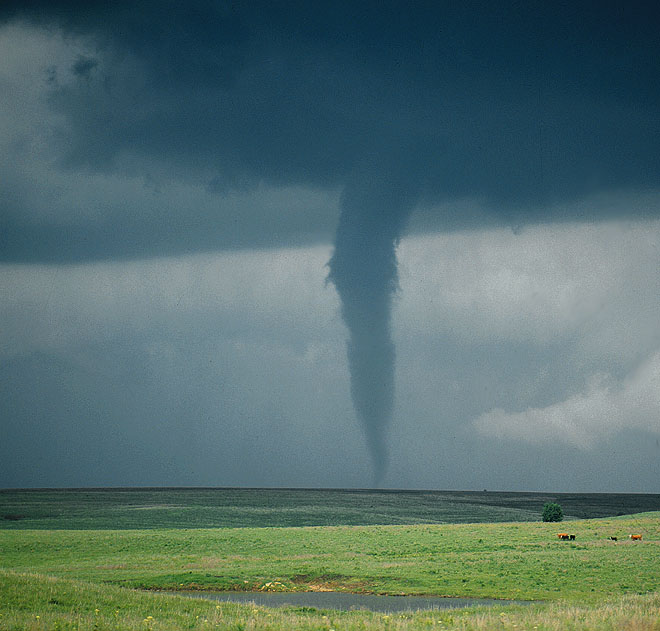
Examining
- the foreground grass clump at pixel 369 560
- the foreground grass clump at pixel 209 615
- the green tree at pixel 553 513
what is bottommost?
the green tree at pixel 553 513

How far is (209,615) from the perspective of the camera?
27.2 m

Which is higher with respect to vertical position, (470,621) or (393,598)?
(470,621)

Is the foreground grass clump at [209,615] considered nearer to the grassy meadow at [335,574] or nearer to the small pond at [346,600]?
the grassy meadow at [335,574]

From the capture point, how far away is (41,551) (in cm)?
5838

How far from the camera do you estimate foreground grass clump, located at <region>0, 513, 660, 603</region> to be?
41094 mm

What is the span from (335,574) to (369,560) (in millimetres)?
7102

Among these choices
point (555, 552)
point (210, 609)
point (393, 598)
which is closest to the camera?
point (210, 609)

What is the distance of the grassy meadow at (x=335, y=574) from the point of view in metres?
25.5

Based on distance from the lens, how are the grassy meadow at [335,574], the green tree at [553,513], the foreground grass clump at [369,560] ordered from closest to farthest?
1. the grassy meadow at [335,574]
2. the foreground grass clump at [369,560]
3. the green tree at [553,513]

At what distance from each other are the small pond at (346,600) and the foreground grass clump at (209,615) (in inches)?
135

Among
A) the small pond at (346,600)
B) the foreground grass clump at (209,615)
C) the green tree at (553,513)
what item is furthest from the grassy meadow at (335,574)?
the green tree at (553,513)

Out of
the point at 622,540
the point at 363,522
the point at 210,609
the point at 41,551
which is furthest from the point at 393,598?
the point at 363,522

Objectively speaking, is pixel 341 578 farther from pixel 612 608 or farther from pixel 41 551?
pixel 41 551

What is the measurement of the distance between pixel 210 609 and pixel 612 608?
16142mm
